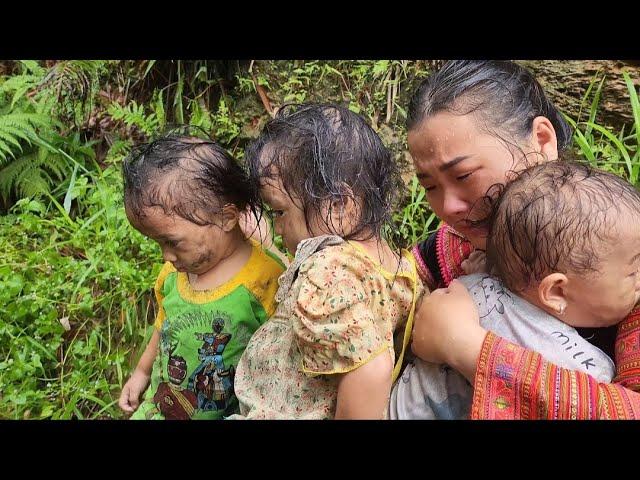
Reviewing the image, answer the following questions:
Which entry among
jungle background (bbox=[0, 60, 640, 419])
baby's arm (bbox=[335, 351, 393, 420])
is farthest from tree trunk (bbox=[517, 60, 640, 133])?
baby's arm (bbox=[335, 351, 393, 420])

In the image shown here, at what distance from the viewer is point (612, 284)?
6.07 feet

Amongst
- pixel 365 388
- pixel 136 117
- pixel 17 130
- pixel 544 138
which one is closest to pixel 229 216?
pixel 365 388

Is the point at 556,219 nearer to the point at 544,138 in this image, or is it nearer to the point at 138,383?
the point at 544,138

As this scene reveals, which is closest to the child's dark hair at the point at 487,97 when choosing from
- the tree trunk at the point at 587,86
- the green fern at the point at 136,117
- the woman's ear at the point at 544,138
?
the woman's ear at the point at 544,138

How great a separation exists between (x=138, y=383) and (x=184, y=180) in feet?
3.44

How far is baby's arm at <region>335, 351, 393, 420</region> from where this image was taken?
1.86 meters

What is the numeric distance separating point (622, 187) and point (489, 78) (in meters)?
0.56

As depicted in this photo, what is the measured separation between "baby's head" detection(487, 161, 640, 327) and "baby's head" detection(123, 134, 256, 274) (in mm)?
938

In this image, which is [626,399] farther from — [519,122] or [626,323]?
→ [519,122]

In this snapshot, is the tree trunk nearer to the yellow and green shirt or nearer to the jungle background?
the jungle background

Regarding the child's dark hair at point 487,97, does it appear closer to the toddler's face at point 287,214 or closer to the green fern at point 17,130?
the toddler's face at point 287,214

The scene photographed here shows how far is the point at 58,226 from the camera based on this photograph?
13.5 ft

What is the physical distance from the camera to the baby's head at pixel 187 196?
2.33 metres

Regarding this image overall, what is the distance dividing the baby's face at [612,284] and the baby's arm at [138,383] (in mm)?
1734
